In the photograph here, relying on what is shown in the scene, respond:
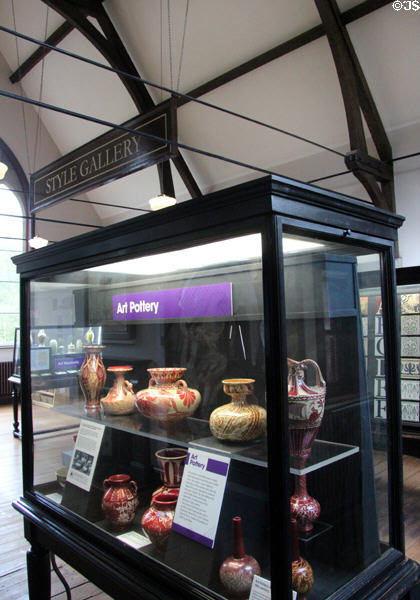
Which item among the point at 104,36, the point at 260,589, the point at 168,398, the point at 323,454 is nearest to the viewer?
the point at 260,589

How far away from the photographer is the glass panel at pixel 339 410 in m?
1.01

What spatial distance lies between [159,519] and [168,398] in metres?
0.32

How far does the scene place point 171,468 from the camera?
140 cm

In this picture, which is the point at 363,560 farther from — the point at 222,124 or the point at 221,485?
the point at 222,124

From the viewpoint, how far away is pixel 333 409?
Answer: 110 cm

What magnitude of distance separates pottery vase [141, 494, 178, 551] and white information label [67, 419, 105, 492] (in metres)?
0.30

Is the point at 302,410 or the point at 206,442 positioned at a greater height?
the point at 302,410

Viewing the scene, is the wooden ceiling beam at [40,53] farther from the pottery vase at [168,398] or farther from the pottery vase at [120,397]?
the pottery vase at [168,398]

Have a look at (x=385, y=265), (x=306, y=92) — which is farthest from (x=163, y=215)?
(x=306, y=92)

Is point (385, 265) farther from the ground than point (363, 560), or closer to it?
farther from the ground

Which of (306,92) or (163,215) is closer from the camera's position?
(163,215)

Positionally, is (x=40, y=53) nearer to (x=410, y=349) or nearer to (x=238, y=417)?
(x=410, y=349)

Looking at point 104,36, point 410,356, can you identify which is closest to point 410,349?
point 410,356

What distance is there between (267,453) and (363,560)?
441 millimetres
